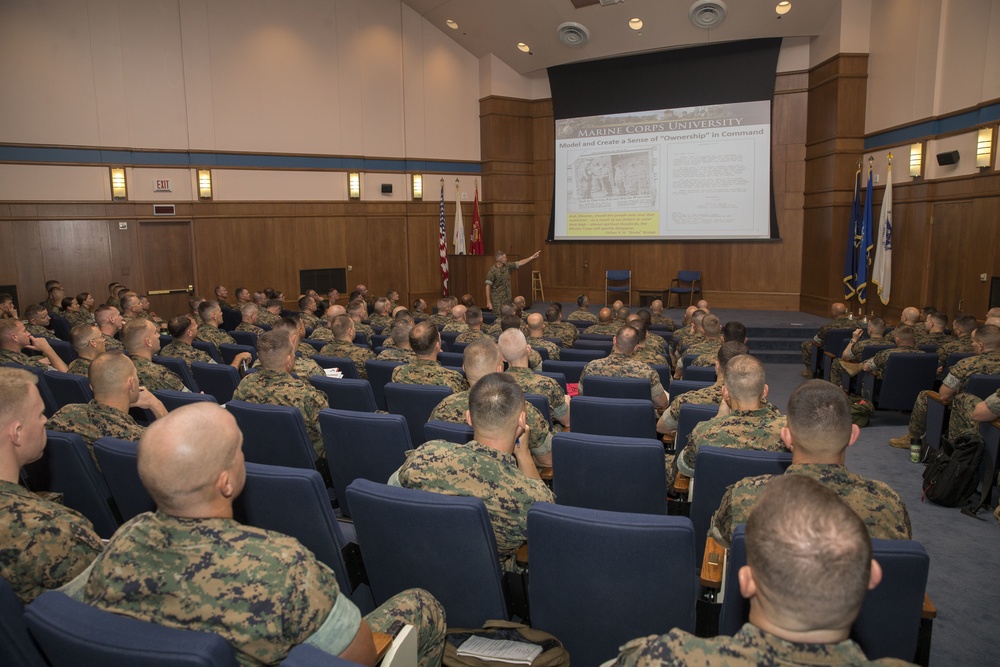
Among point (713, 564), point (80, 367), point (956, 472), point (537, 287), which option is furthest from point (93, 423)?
point (537, 287)

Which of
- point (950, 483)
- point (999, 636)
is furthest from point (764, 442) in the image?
point (950, 483)

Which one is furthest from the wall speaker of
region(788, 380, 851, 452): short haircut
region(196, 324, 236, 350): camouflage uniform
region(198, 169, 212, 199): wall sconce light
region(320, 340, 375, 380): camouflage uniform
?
region(198, 169, 212, 199): wall sconce light

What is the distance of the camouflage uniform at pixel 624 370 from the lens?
457 cm

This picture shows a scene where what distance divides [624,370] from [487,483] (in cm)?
252

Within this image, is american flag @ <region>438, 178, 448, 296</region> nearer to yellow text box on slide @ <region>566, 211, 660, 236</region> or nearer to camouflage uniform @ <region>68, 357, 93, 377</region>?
yellow text box on slide @ <region>566, 211, 660, 236</region>

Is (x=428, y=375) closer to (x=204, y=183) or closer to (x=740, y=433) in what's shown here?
(x=740, y=433)

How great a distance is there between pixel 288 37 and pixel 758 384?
12549 mm

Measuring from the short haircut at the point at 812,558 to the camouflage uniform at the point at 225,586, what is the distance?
100 cm

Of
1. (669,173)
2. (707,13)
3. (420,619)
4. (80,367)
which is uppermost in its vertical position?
(707,13)

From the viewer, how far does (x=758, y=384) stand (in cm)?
305

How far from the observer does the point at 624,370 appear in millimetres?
4648

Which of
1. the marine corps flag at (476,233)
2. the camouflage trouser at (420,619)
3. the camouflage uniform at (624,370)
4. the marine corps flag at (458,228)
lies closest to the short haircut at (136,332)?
the camouflage uniform at (624,370)

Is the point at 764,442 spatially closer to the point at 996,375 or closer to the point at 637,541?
the point at 637,541

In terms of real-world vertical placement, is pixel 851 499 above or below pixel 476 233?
below
